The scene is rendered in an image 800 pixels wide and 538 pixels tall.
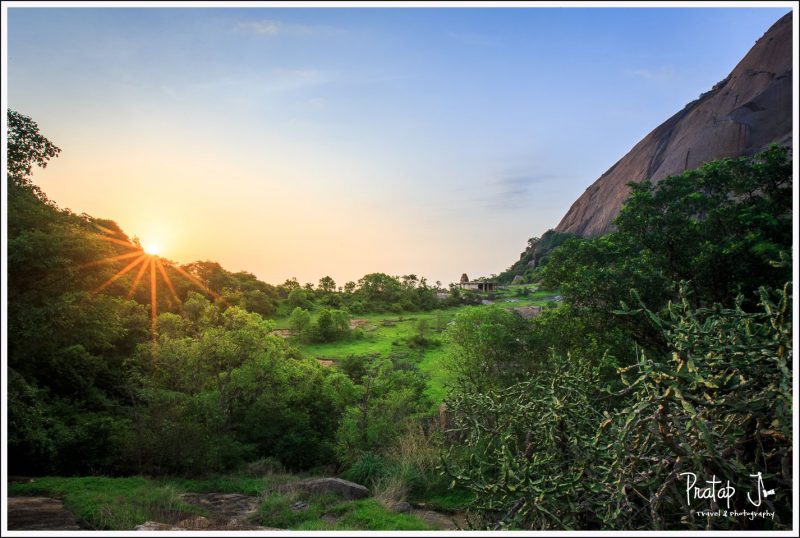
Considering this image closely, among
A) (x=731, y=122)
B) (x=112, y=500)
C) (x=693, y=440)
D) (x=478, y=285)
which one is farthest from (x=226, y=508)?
(x=478, y=285)

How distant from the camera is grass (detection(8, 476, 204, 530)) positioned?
9.90 metres

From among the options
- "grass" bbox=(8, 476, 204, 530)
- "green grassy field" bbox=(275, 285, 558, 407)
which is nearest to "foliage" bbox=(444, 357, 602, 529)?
"grass" bbox=(8, 476, 204, 530)

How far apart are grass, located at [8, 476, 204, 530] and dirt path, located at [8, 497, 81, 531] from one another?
0.25 m

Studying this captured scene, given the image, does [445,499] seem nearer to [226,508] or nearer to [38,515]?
[226,508]

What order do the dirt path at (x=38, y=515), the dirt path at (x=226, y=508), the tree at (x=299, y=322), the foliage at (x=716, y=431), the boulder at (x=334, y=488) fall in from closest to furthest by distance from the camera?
the foliage at (x=716, y=431)
the dirt path at (x=38, y=515)
the dirt path at (x=226, y=508)
the boulder at (x=334, y=488)
the tree at (x=299, y=322)

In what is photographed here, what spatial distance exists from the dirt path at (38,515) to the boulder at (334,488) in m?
5.48

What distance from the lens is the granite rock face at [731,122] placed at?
208 feet

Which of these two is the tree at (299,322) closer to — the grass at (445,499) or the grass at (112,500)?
the grass at (112,500)

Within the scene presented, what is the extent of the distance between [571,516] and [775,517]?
1.87m

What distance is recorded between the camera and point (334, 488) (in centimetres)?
1305

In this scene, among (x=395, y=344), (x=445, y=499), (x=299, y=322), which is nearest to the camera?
(x=445, y=499)

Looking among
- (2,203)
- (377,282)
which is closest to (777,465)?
(2,203)

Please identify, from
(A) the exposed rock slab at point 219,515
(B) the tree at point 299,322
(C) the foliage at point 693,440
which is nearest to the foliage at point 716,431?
(C) the foliage at point 693,440

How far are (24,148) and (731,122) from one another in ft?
267
